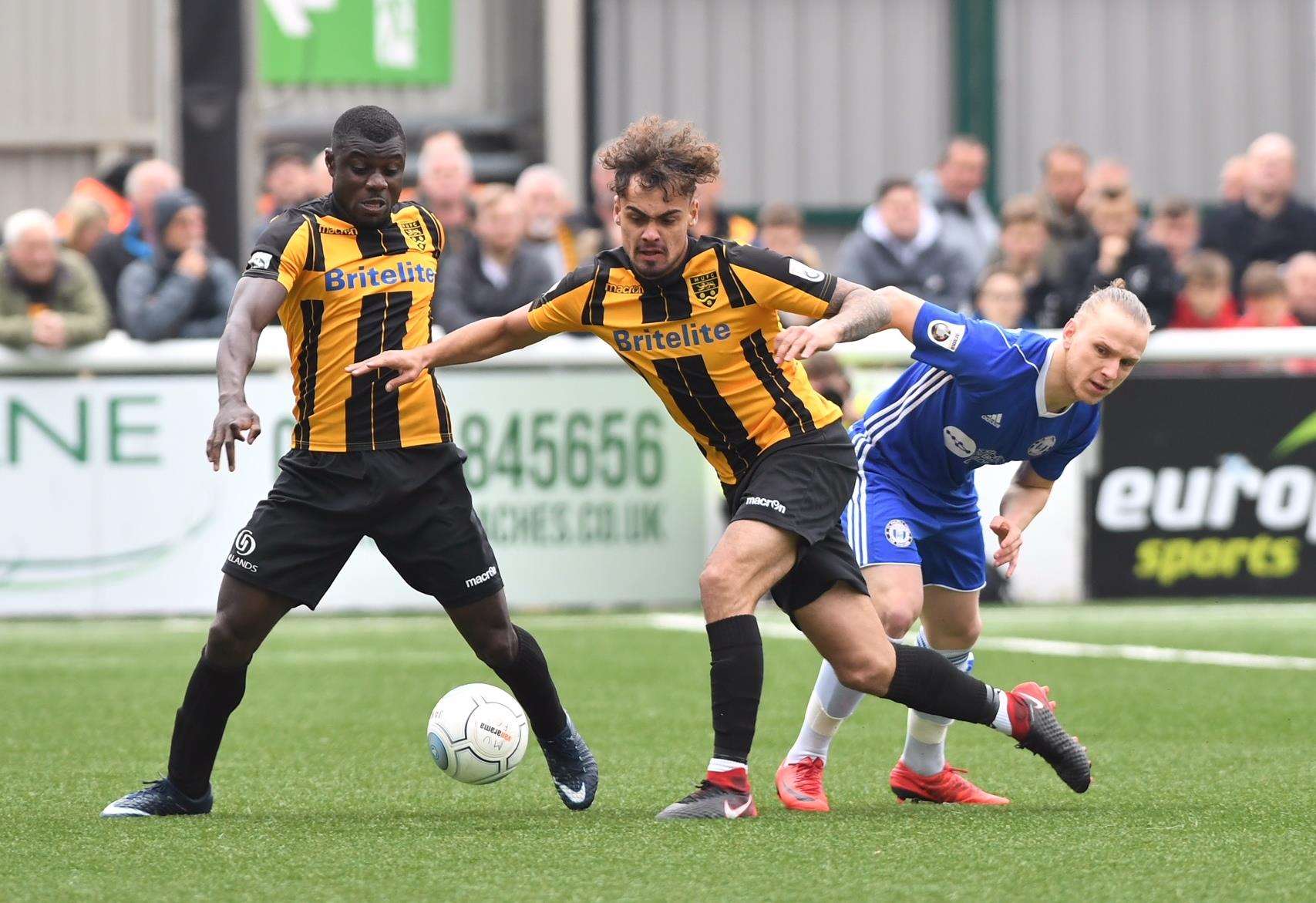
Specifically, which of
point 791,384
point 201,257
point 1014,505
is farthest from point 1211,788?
point 201,257

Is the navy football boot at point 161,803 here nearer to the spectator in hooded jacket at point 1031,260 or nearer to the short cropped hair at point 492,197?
the short cropped hair at point 492,197

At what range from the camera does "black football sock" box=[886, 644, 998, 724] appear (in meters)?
5.62

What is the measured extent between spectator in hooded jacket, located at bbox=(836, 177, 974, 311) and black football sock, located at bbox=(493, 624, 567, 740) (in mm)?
6247

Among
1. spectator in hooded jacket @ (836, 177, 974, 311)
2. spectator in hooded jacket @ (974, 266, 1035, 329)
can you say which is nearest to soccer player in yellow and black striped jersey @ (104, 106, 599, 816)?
spectator in hooded jacket @ (974, 266, 1035, 329)

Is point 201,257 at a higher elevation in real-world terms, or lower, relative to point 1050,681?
higher

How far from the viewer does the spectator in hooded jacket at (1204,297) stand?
38.9ft

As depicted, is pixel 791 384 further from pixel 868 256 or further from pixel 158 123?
pixel 158 123

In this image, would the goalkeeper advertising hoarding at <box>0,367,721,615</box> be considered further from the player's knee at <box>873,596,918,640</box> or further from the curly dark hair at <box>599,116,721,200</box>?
the curly dark hair at <box>599,116,721,200</box>

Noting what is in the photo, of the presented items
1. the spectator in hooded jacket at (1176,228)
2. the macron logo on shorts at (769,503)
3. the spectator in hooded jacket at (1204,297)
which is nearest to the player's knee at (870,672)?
the macron logo on shorts at (769,503)

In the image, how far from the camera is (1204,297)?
467 inches

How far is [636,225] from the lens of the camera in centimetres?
546

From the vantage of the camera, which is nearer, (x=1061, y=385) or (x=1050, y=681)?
(x=1061, y=385)

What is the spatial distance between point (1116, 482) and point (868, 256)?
184 centimetres

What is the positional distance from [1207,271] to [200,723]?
25.2 feet
